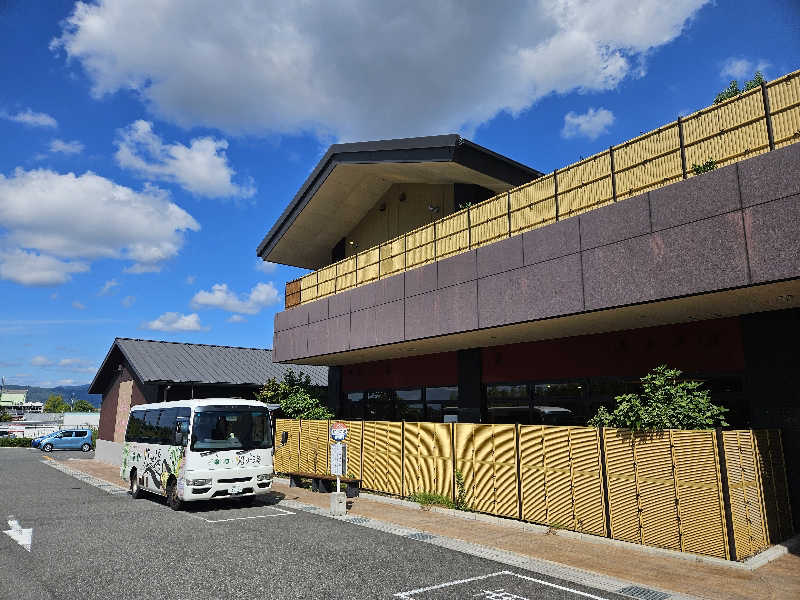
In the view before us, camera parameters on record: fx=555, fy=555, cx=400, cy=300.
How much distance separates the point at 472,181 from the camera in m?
19.9

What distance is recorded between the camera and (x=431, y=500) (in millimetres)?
15398

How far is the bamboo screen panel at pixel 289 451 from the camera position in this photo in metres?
21.6

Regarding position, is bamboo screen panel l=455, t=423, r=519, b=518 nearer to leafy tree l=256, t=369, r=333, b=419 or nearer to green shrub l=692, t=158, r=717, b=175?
green shrub l=692, t=158, r=717, b=175

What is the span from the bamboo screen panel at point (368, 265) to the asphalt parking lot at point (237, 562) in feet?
29.0

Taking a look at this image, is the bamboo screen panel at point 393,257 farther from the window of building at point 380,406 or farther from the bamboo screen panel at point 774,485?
the bamboo screen panel at point 774,485

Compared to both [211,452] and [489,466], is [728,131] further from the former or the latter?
[211,452]

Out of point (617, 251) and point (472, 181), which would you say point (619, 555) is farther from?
point (472, 181)

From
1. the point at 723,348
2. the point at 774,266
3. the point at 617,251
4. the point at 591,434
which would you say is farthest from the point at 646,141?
the point at 591,434

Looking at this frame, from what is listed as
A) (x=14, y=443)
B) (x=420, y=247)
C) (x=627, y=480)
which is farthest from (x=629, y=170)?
(x=14, y=443)

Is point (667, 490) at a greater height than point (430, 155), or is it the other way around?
point (430, 155)

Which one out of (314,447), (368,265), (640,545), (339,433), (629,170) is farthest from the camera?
(368,265)

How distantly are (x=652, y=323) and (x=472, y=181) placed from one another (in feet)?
28.1

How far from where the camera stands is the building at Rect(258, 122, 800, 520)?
1040 cm

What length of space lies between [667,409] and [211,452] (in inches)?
456
